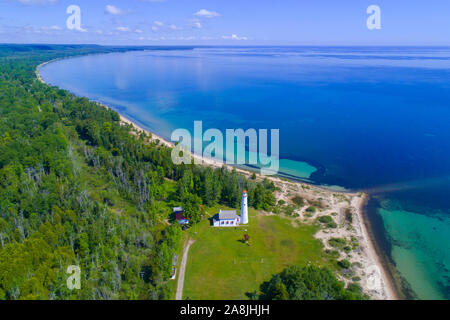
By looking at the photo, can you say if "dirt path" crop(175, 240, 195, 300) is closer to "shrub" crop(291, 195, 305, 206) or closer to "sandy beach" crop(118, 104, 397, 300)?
"sandy beach" crop(118, 104, 397, 300)

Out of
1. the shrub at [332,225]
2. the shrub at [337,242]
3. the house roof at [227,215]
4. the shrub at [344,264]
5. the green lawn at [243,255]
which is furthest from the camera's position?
the shrub at [332,225]

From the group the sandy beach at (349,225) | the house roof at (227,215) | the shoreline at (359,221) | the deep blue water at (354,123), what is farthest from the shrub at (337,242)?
the house roof at (227,215)

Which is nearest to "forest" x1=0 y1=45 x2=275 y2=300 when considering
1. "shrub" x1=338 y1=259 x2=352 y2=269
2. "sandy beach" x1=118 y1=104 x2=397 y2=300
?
"sandy beach" x1=118 y1=104 x2=397 y2=300

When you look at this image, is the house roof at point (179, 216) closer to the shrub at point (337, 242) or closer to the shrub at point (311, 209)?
the shrub at point (311, 209)

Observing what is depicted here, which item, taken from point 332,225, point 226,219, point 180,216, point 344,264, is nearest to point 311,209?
point 332,225

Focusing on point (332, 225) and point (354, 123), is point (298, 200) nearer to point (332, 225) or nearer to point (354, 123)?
point (332, 225)

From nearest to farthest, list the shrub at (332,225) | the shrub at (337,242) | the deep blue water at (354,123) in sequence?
the shrub at (337,242)
the shrub at (332,225)
the deep blue water at (354,123)
